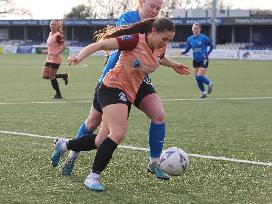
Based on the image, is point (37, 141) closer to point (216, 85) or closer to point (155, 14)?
point (155, 14)

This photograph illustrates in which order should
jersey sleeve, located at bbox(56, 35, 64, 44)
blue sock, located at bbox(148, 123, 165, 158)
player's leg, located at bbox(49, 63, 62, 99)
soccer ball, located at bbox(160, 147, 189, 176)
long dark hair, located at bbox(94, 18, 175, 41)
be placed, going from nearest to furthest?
long dark hair, located at bbox(94, 18, 175, 41) → soccer ball, located at bbox(160, 147, 189, 176) → blue sock, located at bbox(148, 123, 165, 158) → player's leg, located at bbox(49, 63, 62, 99) → jersey sleeve, located at bbox(56, 35, 64, 44)

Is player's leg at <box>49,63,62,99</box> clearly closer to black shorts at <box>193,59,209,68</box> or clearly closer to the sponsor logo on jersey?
black shorts at <box>193,59,209,68</box>

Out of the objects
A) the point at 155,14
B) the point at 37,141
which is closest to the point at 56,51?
the point at 37,141

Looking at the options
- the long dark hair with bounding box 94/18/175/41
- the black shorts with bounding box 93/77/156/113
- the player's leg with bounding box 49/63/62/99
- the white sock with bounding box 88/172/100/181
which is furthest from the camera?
the player's leg with bounding box 49/63/62/99

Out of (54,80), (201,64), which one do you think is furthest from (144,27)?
(201,64)

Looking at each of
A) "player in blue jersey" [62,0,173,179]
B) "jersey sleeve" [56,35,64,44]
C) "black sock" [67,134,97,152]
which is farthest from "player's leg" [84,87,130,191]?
"jersey sleeve" [56,35,64,44]

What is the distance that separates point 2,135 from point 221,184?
4.25 m

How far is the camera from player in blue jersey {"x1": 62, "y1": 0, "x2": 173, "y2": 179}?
249 inches

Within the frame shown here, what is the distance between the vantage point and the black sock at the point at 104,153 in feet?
19.1

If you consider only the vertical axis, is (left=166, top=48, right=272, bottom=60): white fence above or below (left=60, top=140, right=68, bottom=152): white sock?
below

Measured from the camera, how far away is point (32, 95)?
57.2 ft

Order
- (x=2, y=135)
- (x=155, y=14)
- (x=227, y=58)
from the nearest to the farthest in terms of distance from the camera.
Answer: (x=155, y=14), (x=2, y=135), (x=227, y=58)

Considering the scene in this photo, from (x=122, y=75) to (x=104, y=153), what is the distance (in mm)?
777

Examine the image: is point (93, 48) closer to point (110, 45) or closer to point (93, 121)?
point (110, 45)
